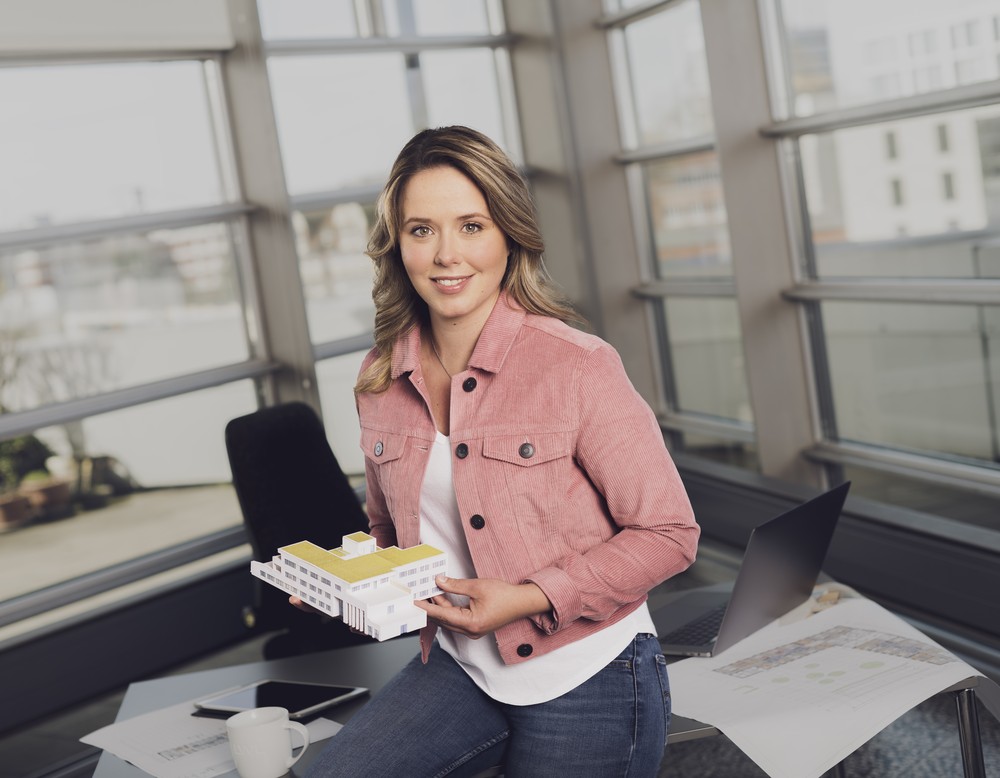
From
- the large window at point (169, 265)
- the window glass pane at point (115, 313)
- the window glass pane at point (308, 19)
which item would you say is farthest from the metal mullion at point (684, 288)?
the window glass pane at point (115, 313)

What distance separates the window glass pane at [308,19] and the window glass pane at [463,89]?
41 centimetres

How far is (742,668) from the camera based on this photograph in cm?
198

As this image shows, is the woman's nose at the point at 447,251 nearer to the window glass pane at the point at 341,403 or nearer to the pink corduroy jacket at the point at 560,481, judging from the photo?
the pink corduroy jacket at the point at 560,481

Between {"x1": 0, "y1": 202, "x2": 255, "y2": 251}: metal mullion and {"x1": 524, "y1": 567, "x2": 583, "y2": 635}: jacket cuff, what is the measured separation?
2843 mm

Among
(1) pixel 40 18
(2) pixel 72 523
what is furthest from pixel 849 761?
(1) pixel 40 18

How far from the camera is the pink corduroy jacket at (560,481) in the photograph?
157 cm

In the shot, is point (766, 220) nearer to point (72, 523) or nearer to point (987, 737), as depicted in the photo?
point (987, 737)

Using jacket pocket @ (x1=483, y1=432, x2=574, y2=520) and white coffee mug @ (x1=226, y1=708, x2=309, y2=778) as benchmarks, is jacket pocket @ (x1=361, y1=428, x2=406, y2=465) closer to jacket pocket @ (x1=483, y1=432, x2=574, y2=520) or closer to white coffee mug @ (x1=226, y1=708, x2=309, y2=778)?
jacket pocket @ (x1=483, y1=432, x2=574, y2=520)

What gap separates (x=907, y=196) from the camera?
12.1 ft

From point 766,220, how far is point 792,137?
12.3 inches

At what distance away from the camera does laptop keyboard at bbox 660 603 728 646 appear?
2.09m

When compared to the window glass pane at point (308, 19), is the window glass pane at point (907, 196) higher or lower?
lower

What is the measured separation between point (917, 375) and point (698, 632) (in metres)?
2.05

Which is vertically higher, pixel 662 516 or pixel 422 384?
pixel 422 384
